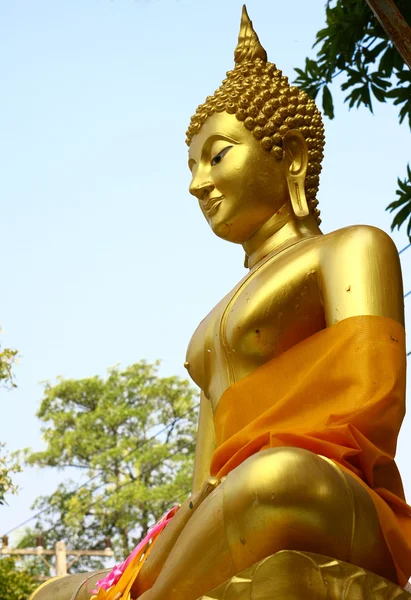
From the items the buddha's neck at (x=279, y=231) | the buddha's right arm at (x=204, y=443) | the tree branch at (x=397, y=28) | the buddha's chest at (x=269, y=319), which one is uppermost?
the tree branch at (x=397, y=28)

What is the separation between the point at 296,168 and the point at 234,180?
260 millimetres

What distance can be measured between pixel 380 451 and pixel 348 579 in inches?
18.8

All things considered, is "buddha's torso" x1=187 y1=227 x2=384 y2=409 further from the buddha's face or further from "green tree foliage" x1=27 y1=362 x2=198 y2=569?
"green tree foliage" x1=27 y1=362 x2=198 y2=569

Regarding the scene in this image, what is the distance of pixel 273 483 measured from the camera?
8.56 ft

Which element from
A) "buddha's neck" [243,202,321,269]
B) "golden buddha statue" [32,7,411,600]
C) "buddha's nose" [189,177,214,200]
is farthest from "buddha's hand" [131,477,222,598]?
"buddha's nose" [189,177,214,200]

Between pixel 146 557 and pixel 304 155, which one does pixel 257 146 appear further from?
pixel 146 557

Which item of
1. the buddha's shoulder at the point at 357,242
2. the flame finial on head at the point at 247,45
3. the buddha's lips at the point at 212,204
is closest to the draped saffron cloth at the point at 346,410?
the buddha's shoulder at the point at 357,242

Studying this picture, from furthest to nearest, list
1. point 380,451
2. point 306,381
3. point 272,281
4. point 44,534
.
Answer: point 44,534 < point 272,281 < point 306,381 < point 380,451

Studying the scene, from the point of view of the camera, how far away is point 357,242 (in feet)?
11.0

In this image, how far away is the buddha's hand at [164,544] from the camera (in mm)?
3004

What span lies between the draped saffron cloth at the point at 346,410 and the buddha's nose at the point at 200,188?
2.37ft

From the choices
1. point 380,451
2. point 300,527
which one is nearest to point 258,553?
point 300,527

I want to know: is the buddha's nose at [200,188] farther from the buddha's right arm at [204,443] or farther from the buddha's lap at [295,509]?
the buddha's lap at [295,509]

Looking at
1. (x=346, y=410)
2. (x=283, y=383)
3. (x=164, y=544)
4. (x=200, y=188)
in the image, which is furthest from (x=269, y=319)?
(x=164, y=544)
